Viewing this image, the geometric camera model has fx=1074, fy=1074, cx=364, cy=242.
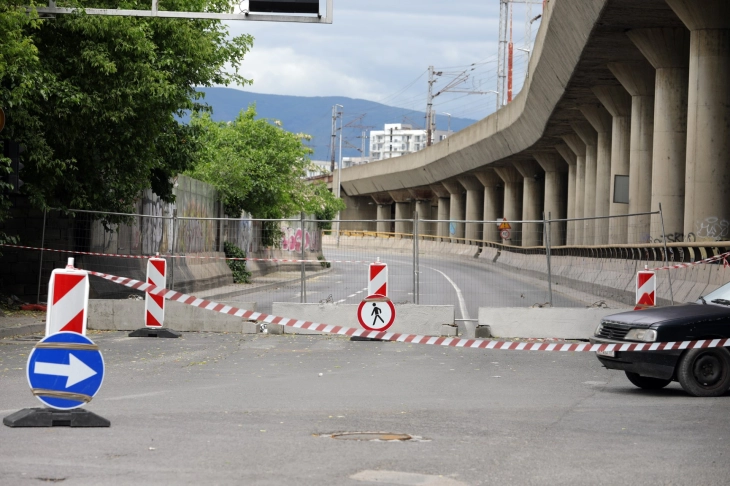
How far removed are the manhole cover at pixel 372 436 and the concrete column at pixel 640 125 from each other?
86.9 feet

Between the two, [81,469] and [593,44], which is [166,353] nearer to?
[81,469]

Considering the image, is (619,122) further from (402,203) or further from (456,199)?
(402,203)

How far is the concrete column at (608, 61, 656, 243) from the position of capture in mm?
34594

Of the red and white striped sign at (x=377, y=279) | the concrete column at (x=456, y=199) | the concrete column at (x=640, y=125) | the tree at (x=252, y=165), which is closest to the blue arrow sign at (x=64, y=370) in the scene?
the red and white striped sign at (x=377, y=279)

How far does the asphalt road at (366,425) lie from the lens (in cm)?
711

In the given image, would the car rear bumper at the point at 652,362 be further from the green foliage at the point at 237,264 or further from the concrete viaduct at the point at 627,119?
the green foliage at the point at 237,264

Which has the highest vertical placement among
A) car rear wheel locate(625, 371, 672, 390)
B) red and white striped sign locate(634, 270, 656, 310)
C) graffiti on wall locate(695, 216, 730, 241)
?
graffiti on wall locate(695, 216, 730, 241)

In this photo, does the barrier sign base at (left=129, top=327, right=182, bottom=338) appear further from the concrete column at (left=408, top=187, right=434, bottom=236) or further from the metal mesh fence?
the concrete column at (left=408, top=187, right=434, bottom=236)

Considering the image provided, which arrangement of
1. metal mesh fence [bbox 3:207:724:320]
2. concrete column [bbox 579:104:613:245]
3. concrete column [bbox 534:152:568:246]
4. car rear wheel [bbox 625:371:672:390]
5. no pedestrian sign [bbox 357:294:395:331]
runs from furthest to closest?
concrete column [bbox 534:152:568:246], concrete column [bbox 579:104:613:245], metal mesh fence [bbox 3:207:724:320], no pedestrian sign [bbox 357:294:395:331], car rear wheel [bbox 625:371:672:390]

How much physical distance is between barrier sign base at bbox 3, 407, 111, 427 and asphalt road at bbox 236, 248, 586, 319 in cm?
1122

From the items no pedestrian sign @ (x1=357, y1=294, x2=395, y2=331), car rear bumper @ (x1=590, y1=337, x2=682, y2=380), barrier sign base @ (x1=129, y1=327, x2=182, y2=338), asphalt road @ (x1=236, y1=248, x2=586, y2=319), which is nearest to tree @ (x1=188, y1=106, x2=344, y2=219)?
asphalt road @ (x1=236, y1=248, x2=586, y2=319)

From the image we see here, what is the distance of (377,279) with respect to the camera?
17641 millimetres

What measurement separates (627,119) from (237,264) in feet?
69.9

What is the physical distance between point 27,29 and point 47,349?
14.5m
